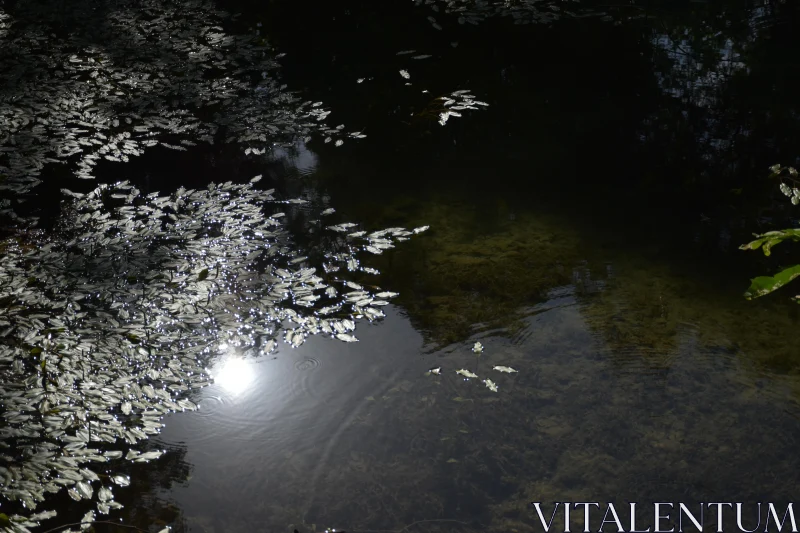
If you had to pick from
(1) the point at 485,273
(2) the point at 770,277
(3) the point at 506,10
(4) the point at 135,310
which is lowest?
(1) the point at 485,273

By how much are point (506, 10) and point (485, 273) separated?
14.7 ft

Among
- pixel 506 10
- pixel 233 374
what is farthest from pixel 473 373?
pixel 506 10

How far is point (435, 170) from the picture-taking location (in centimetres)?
482

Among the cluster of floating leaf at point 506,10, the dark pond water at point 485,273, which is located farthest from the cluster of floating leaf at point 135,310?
the cluster of floating leaf at point 506,10

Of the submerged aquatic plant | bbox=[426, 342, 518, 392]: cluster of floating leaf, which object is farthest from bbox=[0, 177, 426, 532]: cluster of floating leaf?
the submerged aquatic plant

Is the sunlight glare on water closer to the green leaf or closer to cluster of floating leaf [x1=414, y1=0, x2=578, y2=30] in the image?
the green leaf

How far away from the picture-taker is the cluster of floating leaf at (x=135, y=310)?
269 cm

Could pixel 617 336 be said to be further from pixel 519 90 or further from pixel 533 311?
pixel 519 90

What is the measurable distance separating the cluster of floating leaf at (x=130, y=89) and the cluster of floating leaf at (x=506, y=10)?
6.69 feet

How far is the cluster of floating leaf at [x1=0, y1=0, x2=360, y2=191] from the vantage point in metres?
5.02

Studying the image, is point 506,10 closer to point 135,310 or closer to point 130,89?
point 130,89

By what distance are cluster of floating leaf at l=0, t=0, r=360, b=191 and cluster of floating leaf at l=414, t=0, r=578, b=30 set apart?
6.69ft

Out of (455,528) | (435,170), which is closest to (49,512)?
(455,528)

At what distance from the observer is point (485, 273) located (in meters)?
3.68
